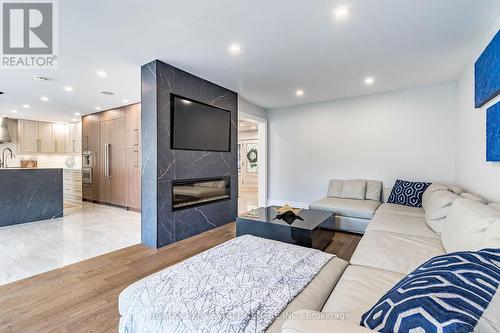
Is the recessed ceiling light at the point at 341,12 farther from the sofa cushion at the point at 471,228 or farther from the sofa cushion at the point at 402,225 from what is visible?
the sofa cushion at the point at 402,225

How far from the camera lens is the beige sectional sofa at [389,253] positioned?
828mm

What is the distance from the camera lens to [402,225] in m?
2.50

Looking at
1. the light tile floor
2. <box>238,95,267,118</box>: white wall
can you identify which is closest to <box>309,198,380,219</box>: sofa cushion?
<box>238,95,267,118</box>: white wall

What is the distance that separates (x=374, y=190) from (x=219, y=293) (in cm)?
399

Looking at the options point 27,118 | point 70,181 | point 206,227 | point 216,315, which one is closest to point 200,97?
point 206,227

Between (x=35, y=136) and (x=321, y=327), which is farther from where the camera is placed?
(x=35, y=136)

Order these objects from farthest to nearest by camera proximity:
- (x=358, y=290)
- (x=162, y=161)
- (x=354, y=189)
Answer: (x=354, y=189) → (x=162, y=161) → (x=358, y=290)

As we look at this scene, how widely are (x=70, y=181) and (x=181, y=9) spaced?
21.6 feet

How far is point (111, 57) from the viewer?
2.93m

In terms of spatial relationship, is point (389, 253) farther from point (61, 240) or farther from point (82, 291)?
point (61, 240)

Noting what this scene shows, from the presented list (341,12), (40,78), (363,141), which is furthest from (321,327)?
(40,78)

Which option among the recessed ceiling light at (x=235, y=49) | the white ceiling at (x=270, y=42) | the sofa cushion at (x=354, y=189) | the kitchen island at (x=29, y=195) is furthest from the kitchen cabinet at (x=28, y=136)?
the sofa cushion at (x=354, y=189)

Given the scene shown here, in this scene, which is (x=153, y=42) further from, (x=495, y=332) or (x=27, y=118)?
(x=27, y=118)

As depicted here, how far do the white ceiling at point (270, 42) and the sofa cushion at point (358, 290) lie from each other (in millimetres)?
2105
